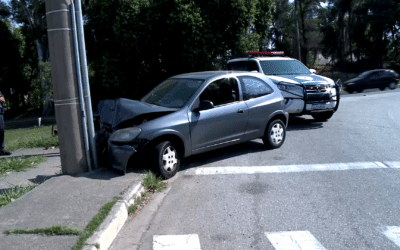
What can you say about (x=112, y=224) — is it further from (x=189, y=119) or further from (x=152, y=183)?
(x=189, y=119)

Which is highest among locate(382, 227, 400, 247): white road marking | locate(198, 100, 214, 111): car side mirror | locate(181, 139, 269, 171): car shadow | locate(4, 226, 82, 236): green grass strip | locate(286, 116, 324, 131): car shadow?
locate(198, 100, 214, 111): car side mirror

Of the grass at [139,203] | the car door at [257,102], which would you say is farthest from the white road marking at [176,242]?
the car door at [257,102]

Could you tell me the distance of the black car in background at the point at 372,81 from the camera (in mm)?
28500

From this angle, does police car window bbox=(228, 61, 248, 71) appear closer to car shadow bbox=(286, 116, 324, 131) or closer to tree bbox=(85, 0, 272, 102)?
car shadow bbox=(286, 116, 324, 131)

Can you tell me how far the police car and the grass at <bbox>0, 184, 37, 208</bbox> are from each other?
23.8 feet

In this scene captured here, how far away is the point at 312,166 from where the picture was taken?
7.25m

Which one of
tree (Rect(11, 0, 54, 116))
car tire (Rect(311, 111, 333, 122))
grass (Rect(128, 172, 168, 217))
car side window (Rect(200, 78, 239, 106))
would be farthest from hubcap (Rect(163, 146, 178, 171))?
tree (Rect(11, 0, 54, 116))

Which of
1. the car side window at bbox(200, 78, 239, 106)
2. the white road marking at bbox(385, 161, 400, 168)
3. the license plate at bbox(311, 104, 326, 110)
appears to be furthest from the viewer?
the license plate at bbox(311, 104, 326, 110)

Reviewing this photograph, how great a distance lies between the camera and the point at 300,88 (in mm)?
10836

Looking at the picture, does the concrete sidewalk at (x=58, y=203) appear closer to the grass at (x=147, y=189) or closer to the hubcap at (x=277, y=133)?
the grass at (x=147, y=189)

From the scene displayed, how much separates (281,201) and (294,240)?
1.22 meters

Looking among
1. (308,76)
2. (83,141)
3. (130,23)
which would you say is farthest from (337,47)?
(83,141)

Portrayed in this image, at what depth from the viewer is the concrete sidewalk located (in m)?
4.09

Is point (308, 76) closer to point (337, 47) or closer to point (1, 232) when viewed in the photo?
point (1, 232)
